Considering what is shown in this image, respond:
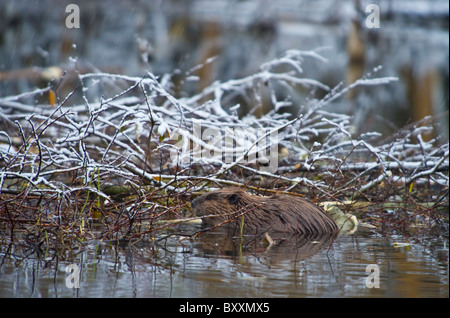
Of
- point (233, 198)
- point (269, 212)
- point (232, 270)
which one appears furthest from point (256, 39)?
point (232, 270)

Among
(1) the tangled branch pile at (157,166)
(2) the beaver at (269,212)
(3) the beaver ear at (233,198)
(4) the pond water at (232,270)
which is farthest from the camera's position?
(3) the beaver ear at (233,198)

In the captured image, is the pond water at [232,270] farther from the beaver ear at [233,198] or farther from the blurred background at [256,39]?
the blurred background at [256,39]

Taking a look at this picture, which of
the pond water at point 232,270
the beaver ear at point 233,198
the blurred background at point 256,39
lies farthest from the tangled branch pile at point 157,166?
the blurred background at point 256,39

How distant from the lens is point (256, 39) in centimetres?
1231

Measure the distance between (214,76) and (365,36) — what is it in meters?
3.13

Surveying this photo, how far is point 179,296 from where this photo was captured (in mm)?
2529

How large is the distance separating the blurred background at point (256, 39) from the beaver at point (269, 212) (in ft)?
→ 22.7

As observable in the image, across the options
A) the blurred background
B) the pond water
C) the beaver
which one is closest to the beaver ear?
the beaver

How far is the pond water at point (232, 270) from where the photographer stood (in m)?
2.61

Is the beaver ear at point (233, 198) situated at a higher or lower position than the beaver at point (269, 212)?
higher

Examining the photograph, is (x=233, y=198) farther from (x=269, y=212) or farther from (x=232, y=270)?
(x=232, y=270)

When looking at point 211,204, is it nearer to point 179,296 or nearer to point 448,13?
point 179,296

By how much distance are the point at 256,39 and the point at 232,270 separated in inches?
384
